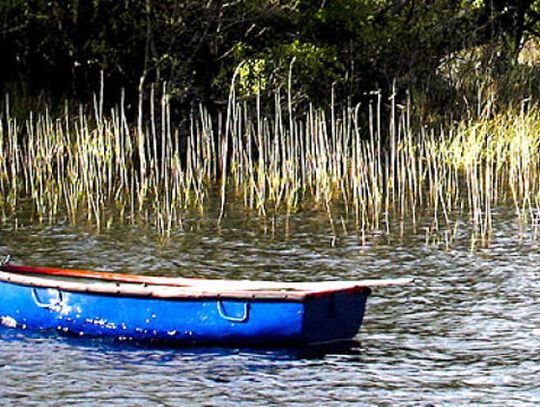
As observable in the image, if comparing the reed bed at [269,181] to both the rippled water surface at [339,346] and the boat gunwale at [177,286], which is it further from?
the boat gunwale at [177,286]

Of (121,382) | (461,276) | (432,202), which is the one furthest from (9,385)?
(432,202)

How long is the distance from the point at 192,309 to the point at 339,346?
1.35 metres

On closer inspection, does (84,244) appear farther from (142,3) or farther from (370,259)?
(142,3)

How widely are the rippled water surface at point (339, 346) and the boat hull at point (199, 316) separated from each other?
14 centimetres

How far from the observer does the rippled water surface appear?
36.9 feet

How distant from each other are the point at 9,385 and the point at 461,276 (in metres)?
6.29

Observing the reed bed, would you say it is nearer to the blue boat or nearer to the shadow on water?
the blue boat

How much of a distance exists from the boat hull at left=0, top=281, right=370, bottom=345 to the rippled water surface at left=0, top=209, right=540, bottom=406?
14 cm

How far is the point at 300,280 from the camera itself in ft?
52.7

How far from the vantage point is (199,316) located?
491 inches

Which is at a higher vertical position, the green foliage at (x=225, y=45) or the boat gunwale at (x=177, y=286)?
the green foliage at (x=225, y=45)

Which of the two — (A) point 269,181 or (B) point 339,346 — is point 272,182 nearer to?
(A) point 269,181

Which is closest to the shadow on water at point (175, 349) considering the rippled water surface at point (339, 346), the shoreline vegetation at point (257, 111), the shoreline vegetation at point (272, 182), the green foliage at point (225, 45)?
the rippled water surface at point (339, 346)

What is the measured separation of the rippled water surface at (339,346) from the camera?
1123 centimetres
